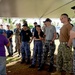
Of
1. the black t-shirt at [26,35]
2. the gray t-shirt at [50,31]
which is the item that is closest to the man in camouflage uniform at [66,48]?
the gray t-shirt at [50,31]

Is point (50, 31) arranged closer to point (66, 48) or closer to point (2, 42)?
point (66, 48)

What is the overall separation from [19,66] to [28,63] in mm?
467

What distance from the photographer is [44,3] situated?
22.5 ft

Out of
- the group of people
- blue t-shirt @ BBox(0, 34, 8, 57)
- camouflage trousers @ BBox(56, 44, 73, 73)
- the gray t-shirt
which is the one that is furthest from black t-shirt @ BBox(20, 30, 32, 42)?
blue t-shirt @ BBox(0, 34, 8, 57)

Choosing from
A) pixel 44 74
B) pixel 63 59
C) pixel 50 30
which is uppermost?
pixel 50 30

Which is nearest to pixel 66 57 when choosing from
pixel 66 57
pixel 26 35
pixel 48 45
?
pixel 66 57

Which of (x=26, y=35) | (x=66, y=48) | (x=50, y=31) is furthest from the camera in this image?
(x=26, y=35)

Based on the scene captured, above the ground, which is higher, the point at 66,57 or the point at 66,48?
the point at 66,48

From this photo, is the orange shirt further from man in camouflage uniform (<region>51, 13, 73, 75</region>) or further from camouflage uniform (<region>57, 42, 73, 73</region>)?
camouflage uniform (<region>57, 42, 73, 73</region>)

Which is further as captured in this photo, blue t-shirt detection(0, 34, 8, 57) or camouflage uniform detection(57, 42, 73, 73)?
camouflage uniform detection(57, 42, 73, 73)

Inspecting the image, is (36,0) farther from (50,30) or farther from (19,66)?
(19,66)

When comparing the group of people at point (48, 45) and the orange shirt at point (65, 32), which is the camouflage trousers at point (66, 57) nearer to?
the group of people at point (48, 45)

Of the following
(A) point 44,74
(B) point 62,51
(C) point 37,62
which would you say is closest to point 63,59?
(B) point 62,51

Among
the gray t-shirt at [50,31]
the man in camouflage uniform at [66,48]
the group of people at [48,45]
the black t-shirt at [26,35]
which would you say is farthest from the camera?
the black t-shirt at [26,35]
